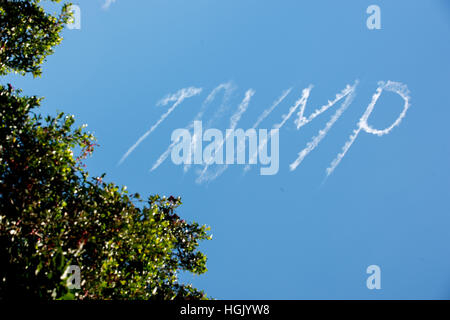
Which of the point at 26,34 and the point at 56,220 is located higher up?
the point at 26,34

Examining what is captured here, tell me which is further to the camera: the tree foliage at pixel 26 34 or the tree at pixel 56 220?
the tree foliage at pixel 26 34

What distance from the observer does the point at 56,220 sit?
13.6 metres

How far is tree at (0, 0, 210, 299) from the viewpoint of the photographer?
11.4 metres

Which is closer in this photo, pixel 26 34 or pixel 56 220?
pixel 56 220

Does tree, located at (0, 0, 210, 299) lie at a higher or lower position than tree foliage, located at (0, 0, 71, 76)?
lower

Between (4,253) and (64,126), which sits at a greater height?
(64,126)

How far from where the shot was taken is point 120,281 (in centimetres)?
1592

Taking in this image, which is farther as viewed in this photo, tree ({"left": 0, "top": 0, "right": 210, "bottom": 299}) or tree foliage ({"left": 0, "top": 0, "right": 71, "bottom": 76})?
tree foliage ({"left": 0, "top": 0, "right": 71, "bottom": 76})

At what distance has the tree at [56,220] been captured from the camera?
11414 mm

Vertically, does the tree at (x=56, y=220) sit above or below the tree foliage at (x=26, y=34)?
below
